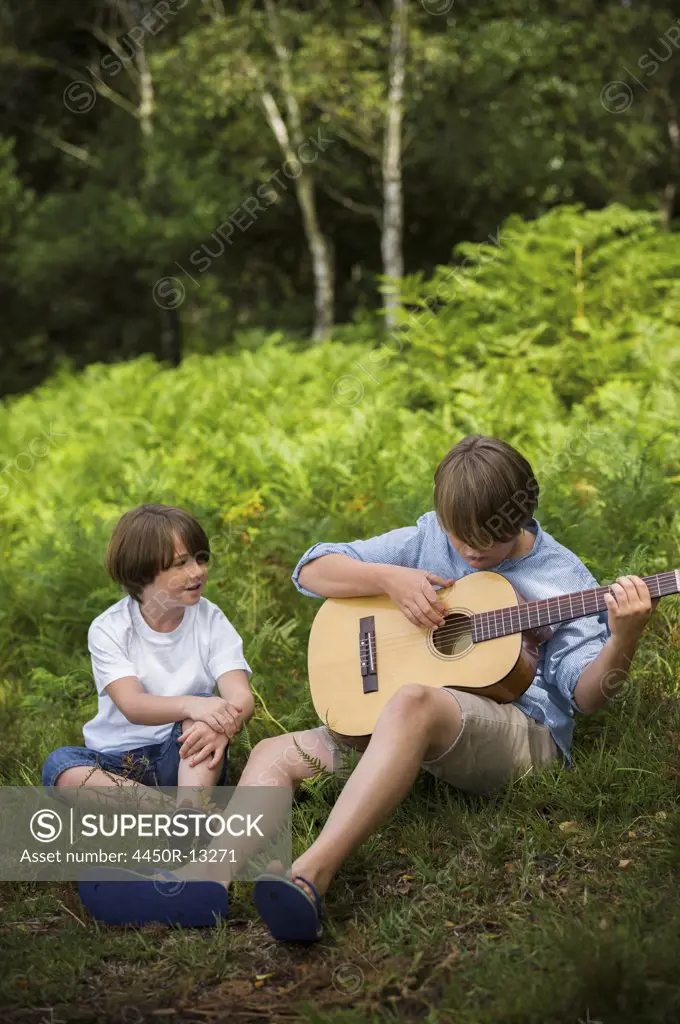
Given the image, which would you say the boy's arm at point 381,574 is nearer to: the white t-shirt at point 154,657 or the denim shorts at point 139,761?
→ the white t-shirt at point 154,657

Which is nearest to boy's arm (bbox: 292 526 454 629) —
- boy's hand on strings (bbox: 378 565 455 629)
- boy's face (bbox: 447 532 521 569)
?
boy's hand on strings (bbox: 378 565 455 629)

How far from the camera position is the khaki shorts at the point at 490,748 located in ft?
10.4

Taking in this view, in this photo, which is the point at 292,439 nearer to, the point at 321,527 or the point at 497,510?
the point at 321,527

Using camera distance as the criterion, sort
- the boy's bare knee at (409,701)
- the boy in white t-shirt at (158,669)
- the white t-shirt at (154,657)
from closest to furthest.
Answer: the boy's bare knee at (409,701)
the boy in white t-shirt at (158,669)
the white t-shirt at (154,657)

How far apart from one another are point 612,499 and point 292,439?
2.68m

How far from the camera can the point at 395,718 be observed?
9.78 ft

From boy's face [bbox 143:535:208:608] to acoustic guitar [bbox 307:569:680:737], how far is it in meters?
0.43

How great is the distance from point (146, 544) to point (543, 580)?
4.17 feet

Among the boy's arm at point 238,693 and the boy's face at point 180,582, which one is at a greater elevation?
the boy's face at point 180,582

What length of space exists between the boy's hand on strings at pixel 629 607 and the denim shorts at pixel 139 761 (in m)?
1.34

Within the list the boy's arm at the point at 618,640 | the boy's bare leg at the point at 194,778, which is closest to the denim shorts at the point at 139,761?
the boy's bare leg at the point at 194,778

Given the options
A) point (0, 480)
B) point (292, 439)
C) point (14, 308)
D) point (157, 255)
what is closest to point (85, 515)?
point (292, 439)

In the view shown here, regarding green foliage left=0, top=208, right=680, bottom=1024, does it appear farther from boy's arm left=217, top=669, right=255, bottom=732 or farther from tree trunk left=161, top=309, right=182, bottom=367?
tree trunk left=161, top=309, right=182, bottom=367

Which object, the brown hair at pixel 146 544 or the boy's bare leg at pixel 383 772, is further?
the brown hair at pixel 146 544
